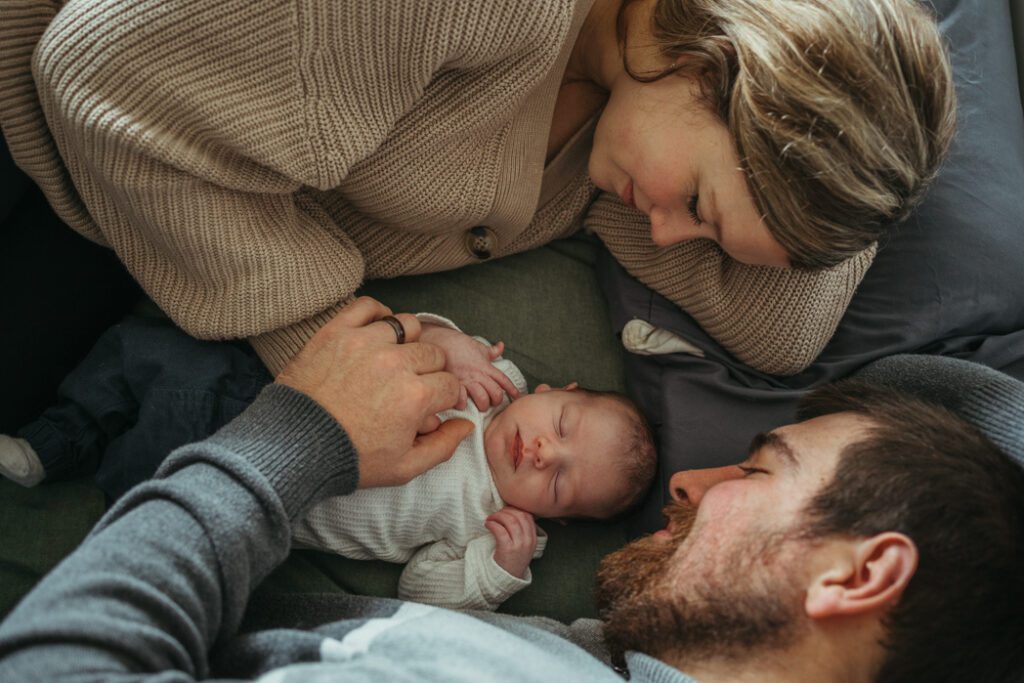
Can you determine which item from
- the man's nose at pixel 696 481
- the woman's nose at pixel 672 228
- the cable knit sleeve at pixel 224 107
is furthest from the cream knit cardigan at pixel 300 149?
the man's nose at pixel 696 481

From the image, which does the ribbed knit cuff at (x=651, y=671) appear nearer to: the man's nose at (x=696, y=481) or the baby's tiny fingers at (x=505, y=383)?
the man's nose at (x=696, y=481)

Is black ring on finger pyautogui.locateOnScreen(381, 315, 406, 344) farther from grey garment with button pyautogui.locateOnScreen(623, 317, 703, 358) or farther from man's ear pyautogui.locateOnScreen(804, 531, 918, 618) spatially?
man's ear pyautogui.locateOnScreen(804, 531, 918, 618)

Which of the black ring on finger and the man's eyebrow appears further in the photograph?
the black ring on finger

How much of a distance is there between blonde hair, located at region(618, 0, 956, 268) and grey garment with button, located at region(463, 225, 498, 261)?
0.46 meters

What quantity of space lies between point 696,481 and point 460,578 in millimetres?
418

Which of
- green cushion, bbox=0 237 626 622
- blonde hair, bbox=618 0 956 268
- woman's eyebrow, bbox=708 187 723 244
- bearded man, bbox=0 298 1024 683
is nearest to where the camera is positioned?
bearded man, bbox=0 298 1024 683

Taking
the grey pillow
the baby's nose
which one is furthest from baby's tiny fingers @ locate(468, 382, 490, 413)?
the grey pillow

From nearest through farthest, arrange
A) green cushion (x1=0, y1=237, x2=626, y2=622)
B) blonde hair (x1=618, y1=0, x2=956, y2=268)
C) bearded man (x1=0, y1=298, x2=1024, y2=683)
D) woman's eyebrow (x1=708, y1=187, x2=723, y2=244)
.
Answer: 1. bearded man (x1=0, y1=298, x2=1024, y2=683)
2. blonde hair (x1=618, y1=0, x2=956, y2=268)
3. woman's eyebrow (x1=708, y1=187, x2=723, y2=244)
4. green cushion (x1=0, y1=237, x2=626, y2=622)

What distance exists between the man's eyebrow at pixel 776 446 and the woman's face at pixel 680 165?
27 cm

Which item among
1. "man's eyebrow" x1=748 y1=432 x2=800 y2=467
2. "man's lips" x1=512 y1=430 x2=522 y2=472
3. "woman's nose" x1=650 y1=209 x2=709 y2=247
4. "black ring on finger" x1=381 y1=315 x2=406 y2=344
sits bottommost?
"man's lips" x1=512 y1=430 x2=522 y2=472

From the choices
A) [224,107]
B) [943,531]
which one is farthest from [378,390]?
[943,531]

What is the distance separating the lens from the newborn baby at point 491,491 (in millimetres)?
1408

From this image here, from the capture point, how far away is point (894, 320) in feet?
5.34

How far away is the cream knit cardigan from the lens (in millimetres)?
1141
